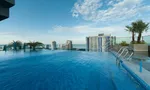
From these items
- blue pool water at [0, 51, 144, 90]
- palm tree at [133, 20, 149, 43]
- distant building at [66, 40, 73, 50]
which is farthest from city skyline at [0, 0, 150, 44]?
blue pool water at [0, 51, 144, 90]

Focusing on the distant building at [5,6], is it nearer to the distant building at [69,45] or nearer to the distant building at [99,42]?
the distant building at [99,42]

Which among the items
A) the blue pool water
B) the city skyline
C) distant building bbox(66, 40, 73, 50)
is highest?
the city skyline

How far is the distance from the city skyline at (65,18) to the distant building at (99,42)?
4.01ft

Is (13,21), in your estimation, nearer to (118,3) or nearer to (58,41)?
(58,41)

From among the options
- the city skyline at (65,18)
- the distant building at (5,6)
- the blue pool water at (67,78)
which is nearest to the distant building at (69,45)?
the city skyline at (65,18)

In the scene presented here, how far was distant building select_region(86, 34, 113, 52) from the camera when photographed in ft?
48.6

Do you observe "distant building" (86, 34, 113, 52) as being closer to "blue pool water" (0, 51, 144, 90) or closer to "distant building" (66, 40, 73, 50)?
"distant building" (66, 40, 73, 50)

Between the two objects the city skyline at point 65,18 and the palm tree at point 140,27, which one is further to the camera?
the palm tree at point 140,27

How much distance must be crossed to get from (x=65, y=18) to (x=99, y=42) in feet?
20.4

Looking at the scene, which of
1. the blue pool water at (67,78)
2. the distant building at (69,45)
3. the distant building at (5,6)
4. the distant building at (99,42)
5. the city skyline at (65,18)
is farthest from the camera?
the distant building at (69,45)

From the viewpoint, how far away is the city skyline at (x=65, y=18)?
40.1 ft

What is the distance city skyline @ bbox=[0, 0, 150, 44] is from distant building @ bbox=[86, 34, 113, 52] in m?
1.22

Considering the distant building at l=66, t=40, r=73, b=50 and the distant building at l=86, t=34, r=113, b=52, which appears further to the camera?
the distant building at l=66, t=40, r=73, b=50

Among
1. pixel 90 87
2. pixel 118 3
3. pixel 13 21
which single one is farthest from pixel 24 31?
pixel 90 87
